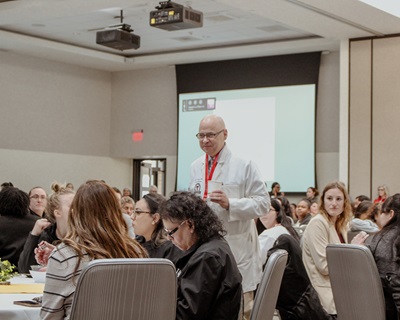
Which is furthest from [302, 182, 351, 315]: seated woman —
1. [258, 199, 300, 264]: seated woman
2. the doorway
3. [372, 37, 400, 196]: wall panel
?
the doorway

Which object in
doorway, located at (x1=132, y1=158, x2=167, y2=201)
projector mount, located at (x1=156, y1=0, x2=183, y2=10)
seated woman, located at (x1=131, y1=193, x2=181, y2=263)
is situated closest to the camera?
seated woman, located at (x1=131, y1=193, x2=181, y2=263)

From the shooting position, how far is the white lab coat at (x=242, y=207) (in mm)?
4348

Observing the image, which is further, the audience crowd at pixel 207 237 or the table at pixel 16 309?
the table at pixel 16 309

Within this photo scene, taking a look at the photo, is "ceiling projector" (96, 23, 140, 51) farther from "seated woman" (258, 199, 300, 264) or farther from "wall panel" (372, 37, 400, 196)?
"seated woman" (258, 199, 300, 264)

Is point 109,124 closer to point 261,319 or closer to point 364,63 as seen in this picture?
point 364,63

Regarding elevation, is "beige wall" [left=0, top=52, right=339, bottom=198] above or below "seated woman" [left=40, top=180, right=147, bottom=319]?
above

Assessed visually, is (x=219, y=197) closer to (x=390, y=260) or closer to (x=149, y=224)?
(x=149, y=224)

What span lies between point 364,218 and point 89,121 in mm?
10401

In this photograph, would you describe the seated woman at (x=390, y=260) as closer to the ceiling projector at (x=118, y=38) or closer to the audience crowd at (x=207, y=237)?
the audience crowd at (x=207, y=237)

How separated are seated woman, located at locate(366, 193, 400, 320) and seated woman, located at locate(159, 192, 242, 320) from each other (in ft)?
4.50

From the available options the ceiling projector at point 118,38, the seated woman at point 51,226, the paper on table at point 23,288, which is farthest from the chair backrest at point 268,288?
the ceiling projector at point 118,38

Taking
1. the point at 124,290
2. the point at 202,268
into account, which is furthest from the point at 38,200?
the point at 124,290

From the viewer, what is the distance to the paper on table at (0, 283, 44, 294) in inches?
148

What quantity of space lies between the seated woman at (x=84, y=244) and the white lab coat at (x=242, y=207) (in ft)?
4.40
